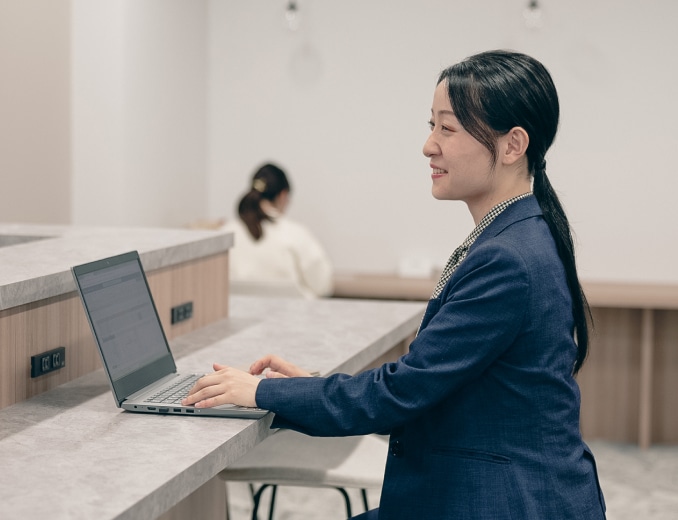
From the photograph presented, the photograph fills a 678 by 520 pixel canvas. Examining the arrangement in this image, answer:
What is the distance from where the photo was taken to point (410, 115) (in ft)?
16.0

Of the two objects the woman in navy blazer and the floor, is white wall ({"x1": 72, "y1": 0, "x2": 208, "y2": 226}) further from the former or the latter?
the woman in navy blazer

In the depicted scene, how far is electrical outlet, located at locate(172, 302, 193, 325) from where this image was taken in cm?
229

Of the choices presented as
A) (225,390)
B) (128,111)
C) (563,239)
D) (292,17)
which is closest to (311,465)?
(225,390)

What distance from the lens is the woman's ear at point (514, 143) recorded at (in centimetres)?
148

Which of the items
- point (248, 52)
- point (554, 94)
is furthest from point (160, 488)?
point (248, 52)

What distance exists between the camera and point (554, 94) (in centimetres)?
151

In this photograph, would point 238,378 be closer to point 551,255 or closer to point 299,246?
point 551,255

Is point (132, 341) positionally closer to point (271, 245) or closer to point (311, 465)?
point (311, 465)

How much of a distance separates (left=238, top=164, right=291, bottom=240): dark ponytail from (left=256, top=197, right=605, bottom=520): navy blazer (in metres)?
2.79

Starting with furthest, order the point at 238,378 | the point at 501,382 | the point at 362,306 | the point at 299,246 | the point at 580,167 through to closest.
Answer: the point at 580,167
the point at 299,246
the point at 362,306
the point at 238,378
the point at 501,382

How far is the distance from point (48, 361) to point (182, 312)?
1.90 ft

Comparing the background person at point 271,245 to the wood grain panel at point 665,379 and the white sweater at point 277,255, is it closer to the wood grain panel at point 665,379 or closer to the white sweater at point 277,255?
the white sweater at point 277,255

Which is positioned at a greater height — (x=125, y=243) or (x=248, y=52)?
(x=248, y=52)

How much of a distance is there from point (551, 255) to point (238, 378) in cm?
54
